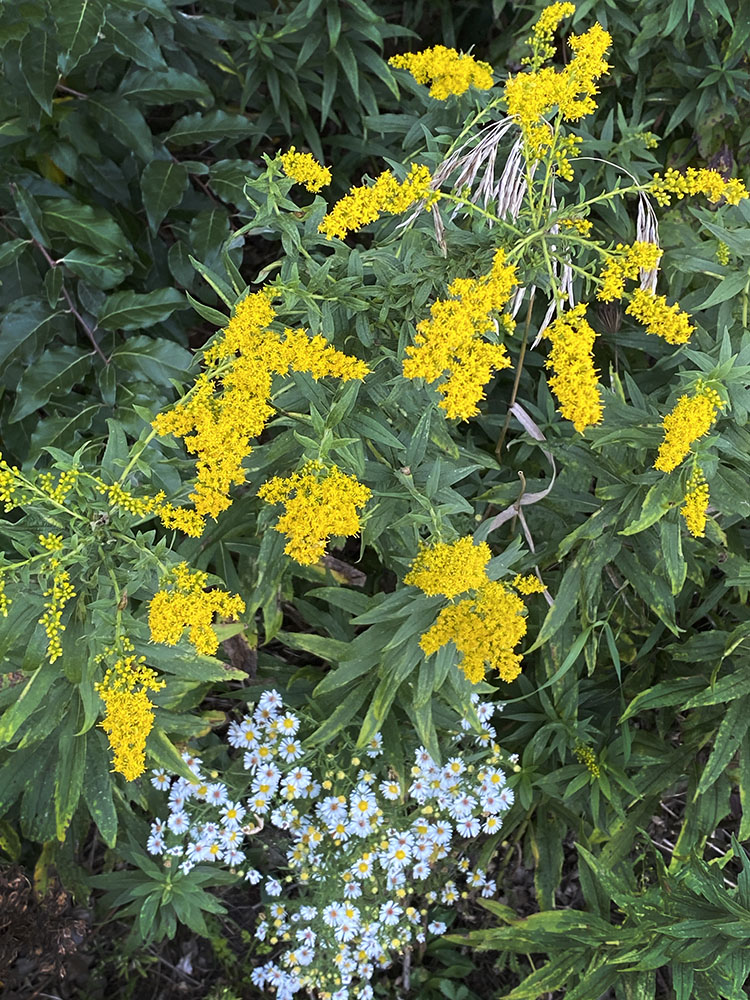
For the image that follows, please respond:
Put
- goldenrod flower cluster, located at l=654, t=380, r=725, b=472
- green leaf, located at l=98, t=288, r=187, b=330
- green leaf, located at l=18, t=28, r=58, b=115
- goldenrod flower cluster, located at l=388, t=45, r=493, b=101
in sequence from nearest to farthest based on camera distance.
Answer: goldenrod flower cluster, located at l=654, t=380, r=725, b=472 → goldenrod flower cluster, located at l=388, t=45, r=493, b=101 → green leaf, located at l=18, t=28, r=58, b=115 → green leaf, located at l=98, t=288, r=187, b=330

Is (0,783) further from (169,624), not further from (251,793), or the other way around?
(169,624)

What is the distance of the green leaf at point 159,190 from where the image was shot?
2.63 meters

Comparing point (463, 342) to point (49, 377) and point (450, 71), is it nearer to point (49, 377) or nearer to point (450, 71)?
point (450, 71)

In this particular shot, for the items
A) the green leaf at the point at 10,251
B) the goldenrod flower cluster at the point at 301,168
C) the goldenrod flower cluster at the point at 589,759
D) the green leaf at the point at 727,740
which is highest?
the goldenrod flower cluster at the point at 301,168

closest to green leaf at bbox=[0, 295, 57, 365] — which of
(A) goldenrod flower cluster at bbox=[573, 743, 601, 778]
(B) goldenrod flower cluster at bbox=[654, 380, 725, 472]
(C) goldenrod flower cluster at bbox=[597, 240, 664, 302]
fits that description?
(C) goldenrod flower cluster at bbox=[597, 240, 664, 302]

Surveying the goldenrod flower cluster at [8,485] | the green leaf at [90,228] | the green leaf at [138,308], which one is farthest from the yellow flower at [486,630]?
the green leaf at [90,228]

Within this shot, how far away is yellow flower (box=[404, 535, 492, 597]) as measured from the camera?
1680mm

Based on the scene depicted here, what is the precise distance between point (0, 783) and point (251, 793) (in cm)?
84

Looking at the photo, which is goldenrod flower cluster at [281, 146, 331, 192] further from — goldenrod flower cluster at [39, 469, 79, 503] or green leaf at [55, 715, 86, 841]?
green leaf at [55, 715, 86, 841]

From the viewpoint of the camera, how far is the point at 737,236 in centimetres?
211

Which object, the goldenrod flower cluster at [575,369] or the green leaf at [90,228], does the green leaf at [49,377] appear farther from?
the goldenrod flower cluster at [575,369]

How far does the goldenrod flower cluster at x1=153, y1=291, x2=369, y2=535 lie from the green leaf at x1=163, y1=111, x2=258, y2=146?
1.39m

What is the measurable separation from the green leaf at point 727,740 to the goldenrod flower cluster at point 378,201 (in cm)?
167

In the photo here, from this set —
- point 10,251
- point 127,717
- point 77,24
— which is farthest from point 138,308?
point 127,717
